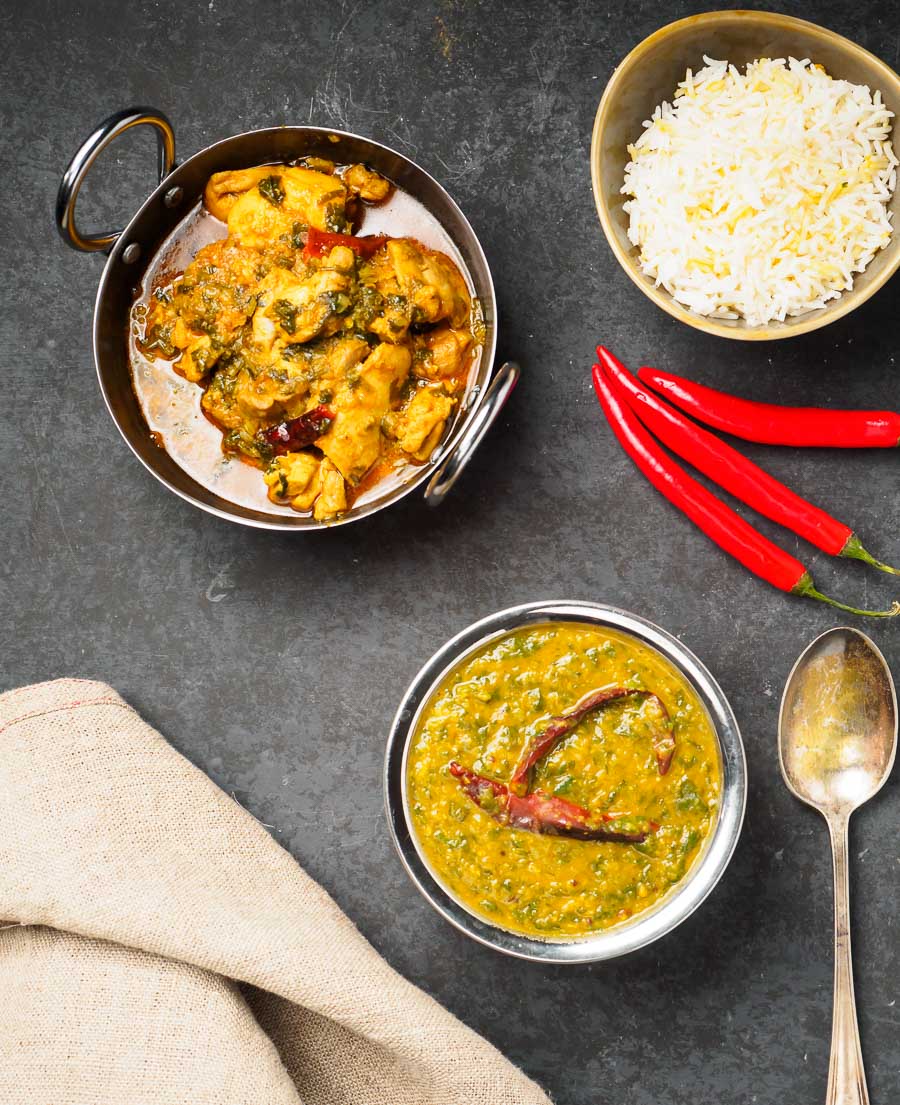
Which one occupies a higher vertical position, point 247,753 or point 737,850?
point 247,753

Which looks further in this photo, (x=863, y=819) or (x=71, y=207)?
(x=863, y=819)

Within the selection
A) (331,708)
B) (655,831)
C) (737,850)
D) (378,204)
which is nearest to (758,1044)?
(737,850)

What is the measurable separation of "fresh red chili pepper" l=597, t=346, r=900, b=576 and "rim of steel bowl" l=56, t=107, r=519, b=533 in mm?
434

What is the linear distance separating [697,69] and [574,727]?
1689mm

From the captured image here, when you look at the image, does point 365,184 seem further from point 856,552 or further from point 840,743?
point 840,743

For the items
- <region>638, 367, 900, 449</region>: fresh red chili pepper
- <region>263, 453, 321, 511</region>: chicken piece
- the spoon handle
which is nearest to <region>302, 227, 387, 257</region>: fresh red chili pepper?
<region>263, 453, 321, 511</region>: chicken piece

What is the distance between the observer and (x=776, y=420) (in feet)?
9.02

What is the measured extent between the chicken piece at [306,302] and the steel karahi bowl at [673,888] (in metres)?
0.82

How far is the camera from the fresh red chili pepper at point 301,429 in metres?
2.56

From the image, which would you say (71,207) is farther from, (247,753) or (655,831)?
(655,831)

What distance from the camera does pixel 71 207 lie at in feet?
7.80

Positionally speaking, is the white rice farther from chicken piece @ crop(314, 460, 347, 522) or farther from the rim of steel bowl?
chicken piece @ crop(314, 460, 347, 522)

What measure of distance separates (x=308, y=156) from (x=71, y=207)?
651 millimetres

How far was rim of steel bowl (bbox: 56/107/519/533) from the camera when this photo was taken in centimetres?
258
